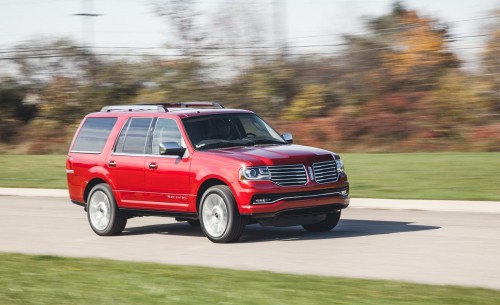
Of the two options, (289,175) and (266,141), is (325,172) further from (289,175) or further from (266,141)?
(266,141)

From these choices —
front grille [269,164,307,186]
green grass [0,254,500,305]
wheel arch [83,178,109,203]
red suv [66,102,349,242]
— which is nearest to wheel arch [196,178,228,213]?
red suv [66,102,349,242]

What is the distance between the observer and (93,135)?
15.1 metres

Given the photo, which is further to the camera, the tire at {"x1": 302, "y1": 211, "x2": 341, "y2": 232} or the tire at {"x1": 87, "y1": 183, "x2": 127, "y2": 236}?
the tire at {"x1": 87, "y1": 183, "x2": 127, "y2": 236}

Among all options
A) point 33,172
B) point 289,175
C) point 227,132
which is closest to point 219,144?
point 227,132

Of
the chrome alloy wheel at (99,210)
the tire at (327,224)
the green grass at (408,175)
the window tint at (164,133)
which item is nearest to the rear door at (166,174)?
the window tint at (164,133)

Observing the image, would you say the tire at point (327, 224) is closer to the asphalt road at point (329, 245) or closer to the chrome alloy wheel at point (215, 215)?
the asphalt road at point (329, 245)

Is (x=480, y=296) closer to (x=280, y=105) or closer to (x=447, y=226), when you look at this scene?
(x=447, y=226)

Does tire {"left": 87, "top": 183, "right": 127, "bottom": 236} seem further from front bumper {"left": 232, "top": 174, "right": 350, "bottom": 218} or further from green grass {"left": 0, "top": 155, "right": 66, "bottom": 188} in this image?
green grass {"left": 0, "top": 155, "right": 66, "bottom": 188}

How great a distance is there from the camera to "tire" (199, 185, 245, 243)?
12750 millimetres

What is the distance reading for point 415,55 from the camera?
1628 inches

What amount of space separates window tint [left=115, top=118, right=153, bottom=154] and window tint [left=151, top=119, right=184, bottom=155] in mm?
192

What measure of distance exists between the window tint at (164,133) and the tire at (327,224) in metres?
2.34

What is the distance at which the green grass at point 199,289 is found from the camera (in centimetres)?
828

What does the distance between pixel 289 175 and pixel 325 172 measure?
0.66m
